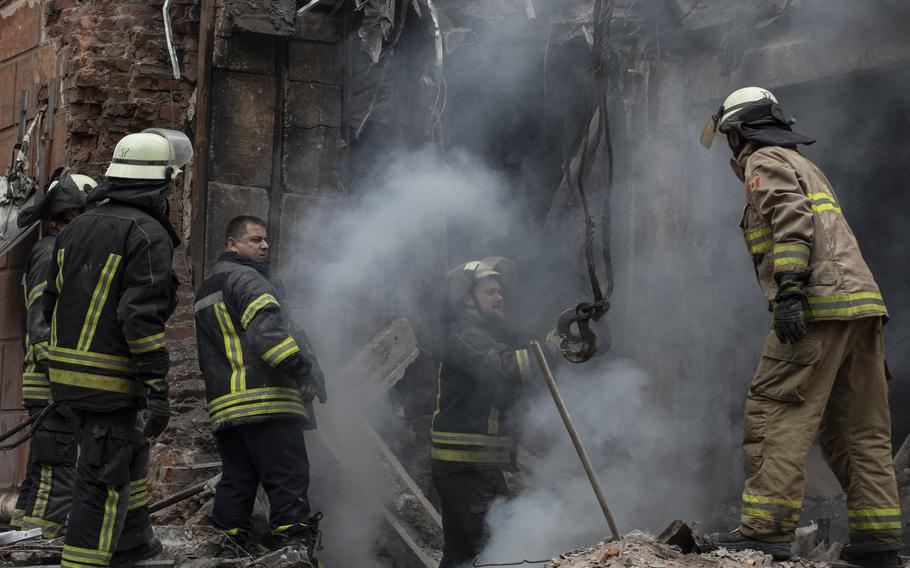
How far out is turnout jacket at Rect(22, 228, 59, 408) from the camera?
6203mm

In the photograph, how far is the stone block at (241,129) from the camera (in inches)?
283

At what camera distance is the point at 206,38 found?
7254 mm

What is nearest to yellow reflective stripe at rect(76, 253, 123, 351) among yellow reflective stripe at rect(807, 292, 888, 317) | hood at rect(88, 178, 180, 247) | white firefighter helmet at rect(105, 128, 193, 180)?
hood at rect(88, 178, 180, 247)

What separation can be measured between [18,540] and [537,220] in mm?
3922

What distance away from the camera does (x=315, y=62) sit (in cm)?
740

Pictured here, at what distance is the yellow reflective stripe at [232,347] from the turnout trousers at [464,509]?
1.26 m

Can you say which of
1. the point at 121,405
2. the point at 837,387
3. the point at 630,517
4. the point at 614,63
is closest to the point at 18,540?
the point at 121,405

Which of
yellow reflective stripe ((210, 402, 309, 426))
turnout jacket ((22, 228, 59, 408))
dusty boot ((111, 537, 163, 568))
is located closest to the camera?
dusty boot ((111, 537, 163, 568))

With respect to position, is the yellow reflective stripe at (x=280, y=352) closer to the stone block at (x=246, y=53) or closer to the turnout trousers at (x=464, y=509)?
the turnout trousers at (x=464, y=509)

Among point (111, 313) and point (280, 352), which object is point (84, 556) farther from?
point (280, 352)

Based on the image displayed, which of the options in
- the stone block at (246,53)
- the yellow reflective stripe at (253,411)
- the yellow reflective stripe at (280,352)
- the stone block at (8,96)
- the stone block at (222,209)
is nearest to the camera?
the yellow reflective stripe at (280,352)

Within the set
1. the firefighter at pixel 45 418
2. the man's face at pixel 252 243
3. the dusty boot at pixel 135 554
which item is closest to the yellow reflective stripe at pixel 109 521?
the dusty boot at pixel 135 554

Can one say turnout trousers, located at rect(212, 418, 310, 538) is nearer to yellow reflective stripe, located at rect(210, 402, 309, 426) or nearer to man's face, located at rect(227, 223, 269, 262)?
yellow reflective stripe, located at rect(210, 402, 309, 426)

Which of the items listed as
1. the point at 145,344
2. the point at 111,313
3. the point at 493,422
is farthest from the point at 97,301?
the point at 493,422
